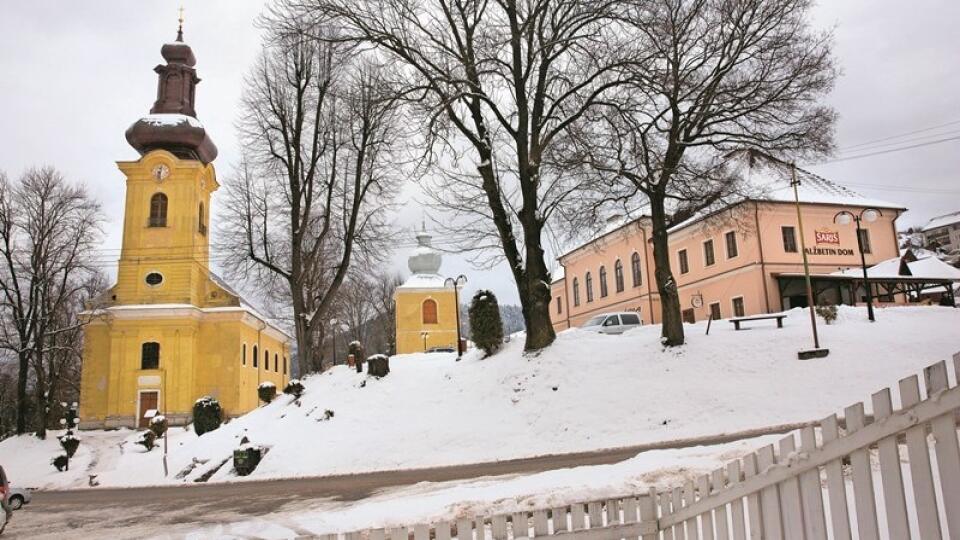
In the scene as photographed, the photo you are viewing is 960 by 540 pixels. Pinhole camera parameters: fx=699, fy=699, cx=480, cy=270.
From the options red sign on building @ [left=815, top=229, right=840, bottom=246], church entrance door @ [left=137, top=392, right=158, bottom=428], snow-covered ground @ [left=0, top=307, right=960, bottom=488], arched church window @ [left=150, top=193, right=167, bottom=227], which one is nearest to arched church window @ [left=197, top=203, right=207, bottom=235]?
arched church window @ [left=150, top=193, right=167, bottom=227]

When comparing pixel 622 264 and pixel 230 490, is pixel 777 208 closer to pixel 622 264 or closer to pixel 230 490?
pixel 622 264

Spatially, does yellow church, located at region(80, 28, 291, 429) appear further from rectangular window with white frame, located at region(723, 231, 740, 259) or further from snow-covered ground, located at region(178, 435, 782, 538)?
snow-covered ground, located at region(178, 435, 782, 538)

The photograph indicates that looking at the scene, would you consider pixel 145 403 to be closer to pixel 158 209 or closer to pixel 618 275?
pixel 158 209

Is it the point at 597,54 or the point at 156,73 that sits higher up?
the point at 156,73

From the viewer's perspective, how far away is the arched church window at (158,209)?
1793 inches

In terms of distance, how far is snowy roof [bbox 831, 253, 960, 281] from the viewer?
35625 millimetres

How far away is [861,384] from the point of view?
18.3 m

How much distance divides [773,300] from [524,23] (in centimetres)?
2264

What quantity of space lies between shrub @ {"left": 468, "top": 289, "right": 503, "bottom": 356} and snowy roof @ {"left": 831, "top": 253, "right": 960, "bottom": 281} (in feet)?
69.3

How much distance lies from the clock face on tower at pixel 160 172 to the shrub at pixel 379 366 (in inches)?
1105

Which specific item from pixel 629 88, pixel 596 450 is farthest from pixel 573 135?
pixel 596 450

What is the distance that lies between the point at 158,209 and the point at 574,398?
36.0m

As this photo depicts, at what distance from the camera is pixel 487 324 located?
79.4 feet

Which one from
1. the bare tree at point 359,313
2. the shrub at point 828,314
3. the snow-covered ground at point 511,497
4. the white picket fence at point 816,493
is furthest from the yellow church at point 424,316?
the white picket fence at point 816,493
